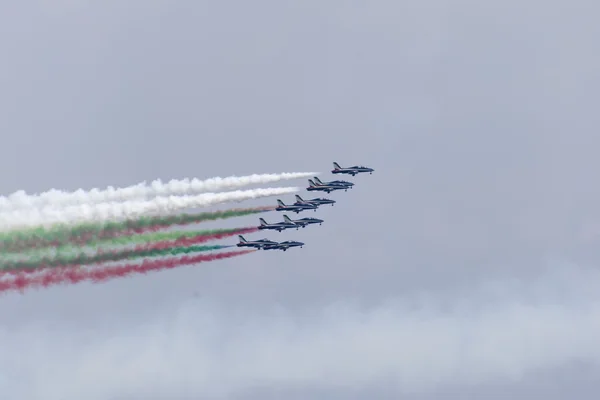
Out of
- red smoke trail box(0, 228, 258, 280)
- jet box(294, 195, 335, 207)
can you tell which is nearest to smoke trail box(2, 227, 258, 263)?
red smoke trail box(0, 228, 258, 280)

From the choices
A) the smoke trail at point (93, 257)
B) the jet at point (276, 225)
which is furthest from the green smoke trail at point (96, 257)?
the jet at point (276, 225)

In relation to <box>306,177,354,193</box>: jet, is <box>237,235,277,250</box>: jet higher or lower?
lower

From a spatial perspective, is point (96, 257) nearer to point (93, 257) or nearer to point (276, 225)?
point (93, 257)

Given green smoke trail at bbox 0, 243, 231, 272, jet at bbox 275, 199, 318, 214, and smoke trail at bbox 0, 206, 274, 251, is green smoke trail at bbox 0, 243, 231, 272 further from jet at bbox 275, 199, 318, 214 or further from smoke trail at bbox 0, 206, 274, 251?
jet at bbox 275, 199, 318, 214

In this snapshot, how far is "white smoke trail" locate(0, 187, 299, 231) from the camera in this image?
14075 cm

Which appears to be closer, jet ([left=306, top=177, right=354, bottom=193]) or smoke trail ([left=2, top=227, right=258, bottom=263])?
smoke trail ([left=2, top=227, right=258, bottom=263])

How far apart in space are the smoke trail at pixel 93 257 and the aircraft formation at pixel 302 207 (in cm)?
1267

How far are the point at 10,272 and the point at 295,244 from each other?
3993 cm

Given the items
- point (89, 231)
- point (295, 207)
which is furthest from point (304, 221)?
point (89, 231)

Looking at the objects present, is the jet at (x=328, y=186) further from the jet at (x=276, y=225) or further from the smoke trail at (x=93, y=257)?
the smoke trail at (x=93, y=257)

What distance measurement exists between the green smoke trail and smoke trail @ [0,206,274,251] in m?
1.23

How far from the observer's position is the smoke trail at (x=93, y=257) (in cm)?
13925

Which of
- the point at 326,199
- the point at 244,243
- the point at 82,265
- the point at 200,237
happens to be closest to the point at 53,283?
the point at 82,265

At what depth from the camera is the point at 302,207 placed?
174500mm
